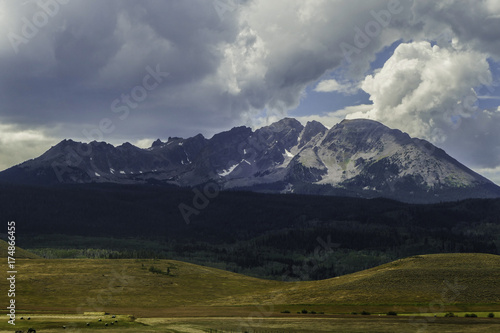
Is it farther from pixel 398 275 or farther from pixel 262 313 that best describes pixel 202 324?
pixel 398 275

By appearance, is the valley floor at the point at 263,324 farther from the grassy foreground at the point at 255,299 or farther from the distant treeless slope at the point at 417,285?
the distant treeless slope at the point at 417,285

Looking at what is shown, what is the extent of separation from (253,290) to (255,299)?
933 inches

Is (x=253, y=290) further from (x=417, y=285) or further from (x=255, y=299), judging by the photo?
(x=417, y=285)

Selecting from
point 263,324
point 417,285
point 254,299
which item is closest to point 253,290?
point 254,299

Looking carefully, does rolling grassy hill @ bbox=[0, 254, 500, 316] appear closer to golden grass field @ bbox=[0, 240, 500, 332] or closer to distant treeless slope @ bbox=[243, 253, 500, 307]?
distant treeless slope @ bbox=[243, 253, 500, 307]

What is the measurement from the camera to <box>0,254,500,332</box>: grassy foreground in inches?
4136

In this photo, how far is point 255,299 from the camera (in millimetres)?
149375

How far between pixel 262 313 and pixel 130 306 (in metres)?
39.3

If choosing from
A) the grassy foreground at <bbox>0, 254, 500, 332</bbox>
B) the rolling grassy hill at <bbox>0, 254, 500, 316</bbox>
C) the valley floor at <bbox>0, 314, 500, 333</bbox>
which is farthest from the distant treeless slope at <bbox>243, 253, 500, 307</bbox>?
the valley floor at <bbox>0, 314, 500, 333</bbox>

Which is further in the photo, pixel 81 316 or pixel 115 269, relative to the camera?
pixel 115 269

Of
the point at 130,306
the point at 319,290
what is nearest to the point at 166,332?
the point at 130,306

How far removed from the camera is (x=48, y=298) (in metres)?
151

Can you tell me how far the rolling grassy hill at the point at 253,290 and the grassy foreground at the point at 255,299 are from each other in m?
0.27

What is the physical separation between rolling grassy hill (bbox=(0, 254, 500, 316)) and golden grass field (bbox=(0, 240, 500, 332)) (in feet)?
0.89
